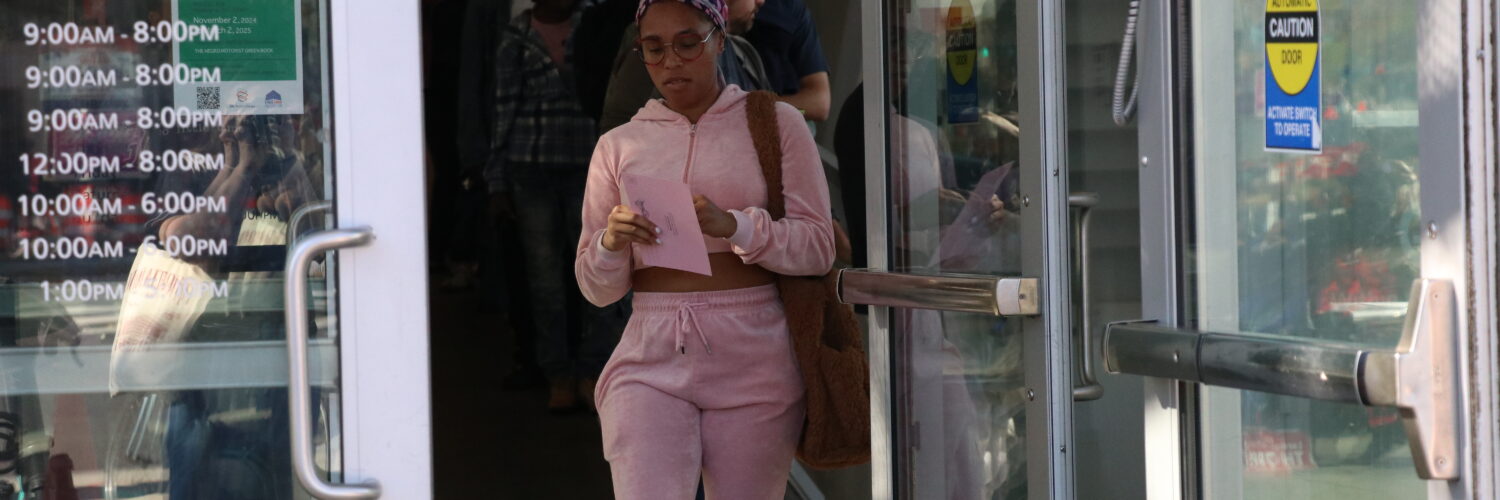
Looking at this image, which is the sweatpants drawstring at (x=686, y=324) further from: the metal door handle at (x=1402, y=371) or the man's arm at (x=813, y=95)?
the man's arm at (x=813, y=95)

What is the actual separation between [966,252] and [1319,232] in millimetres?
1079

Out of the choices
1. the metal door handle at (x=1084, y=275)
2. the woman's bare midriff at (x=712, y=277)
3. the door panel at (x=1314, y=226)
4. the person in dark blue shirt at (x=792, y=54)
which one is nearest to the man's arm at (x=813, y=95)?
the person in dark blue shirt at (x=792, y=54)

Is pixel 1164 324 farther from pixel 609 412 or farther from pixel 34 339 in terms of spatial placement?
pixel 34 339

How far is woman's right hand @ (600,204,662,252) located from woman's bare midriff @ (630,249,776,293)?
18 centimetres

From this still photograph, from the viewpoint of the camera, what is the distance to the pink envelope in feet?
10.0

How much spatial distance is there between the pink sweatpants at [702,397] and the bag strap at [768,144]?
18 centimetres

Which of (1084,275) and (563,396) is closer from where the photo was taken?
(1084,275)

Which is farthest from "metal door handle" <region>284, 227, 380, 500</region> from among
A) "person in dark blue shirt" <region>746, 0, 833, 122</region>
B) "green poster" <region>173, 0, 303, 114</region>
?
"person in dark blue shirt" <region>746, 0, 833, 122</region>

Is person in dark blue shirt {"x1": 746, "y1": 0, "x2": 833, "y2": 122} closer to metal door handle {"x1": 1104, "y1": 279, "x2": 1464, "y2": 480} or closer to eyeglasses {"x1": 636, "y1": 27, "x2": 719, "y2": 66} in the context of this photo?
eyeglasses {"x1": 636, "y1": 27, "x2": 719, "y2": 66}

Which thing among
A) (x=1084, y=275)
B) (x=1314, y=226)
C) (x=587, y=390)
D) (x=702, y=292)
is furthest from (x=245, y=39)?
(x=587, y=390)

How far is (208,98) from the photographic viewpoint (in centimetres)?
272

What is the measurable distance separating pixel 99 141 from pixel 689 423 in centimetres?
122

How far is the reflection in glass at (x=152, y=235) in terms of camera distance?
2689mm

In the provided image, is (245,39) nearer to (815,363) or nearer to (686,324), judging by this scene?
(686,324)
